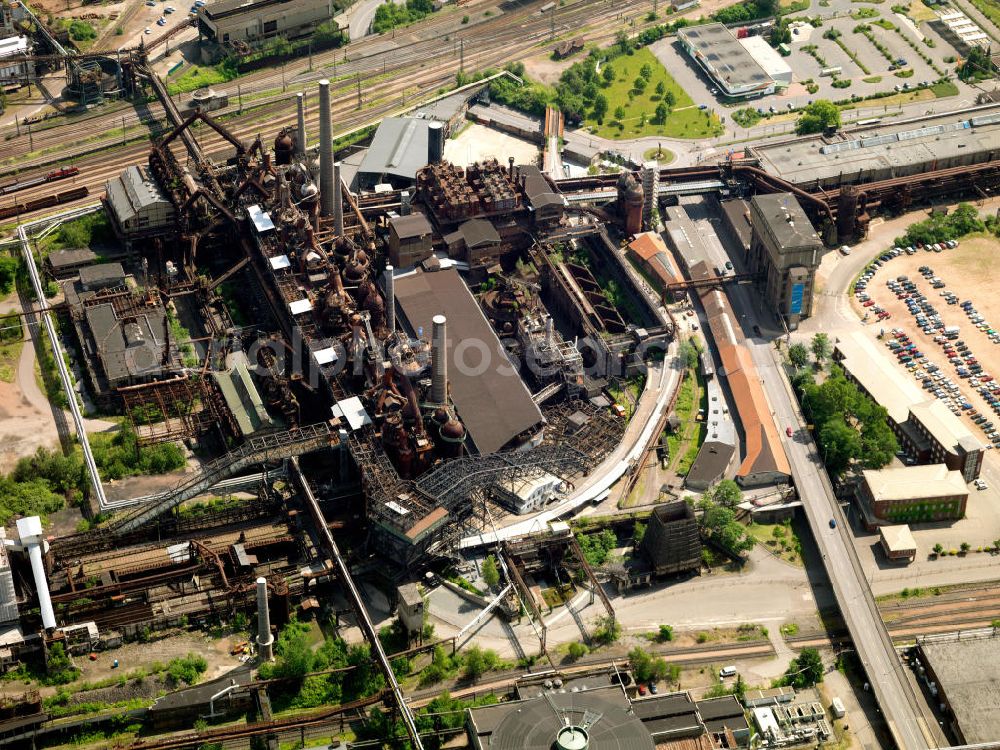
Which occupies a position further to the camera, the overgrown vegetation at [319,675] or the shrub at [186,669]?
the shrub at [186,669]

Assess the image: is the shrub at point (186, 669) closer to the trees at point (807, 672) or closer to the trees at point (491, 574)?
the trees at point (491, 574)

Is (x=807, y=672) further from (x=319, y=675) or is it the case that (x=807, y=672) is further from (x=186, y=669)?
(x=186, y=669)

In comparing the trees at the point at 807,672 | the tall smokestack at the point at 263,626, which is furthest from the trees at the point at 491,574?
the trees at the point at 807,672

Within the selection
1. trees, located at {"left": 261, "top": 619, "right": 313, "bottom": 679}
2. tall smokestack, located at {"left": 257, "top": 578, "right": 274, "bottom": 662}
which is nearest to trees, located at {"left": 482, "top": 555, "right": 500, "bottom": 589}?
trees, located at {"left": 261, "top": 619, "right": 313, "bottom": 679}

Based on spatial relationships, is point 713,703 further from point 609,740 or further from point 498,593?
point 498,593

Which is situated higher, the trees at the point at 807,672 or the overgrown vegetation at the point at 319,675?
the overgrown vegetation at the point at 319,675

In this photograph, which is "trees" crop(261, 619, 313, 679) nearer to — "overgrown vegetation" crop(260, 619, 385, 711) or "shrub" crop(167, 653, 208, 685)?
"overgrown vegetation" crop(260, 619, 385, 711)
